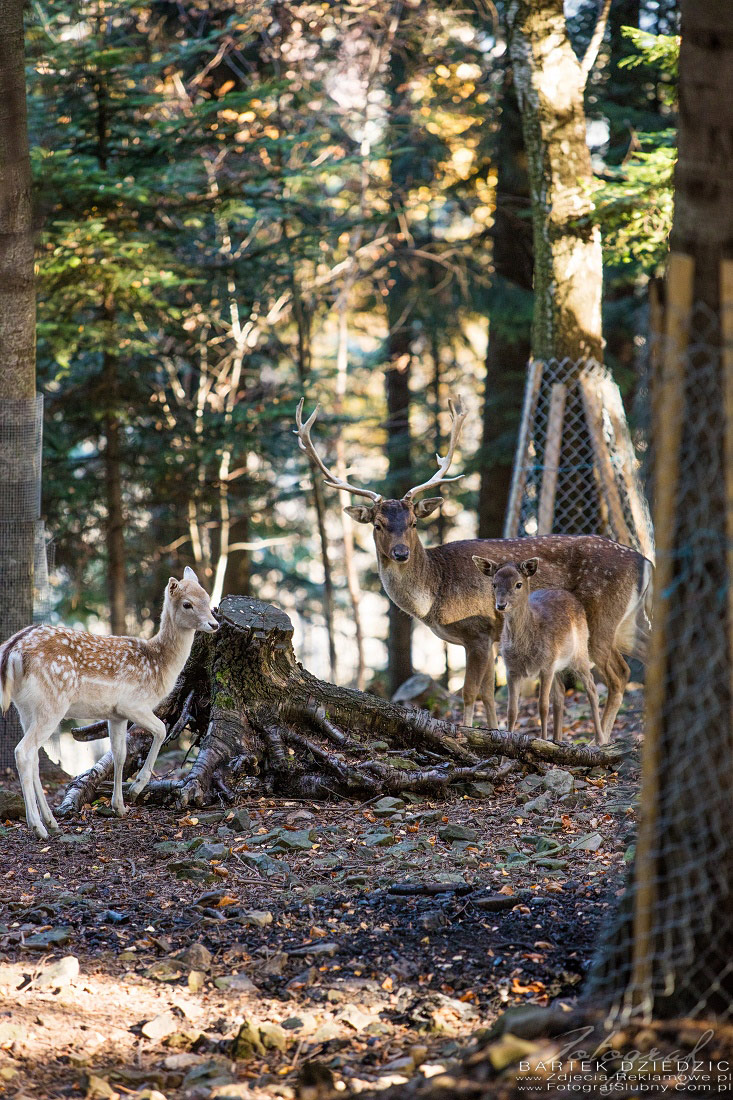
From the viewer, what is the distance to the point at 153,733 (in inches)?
245

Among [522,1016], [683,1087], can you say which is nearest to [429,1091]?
[522,1016]

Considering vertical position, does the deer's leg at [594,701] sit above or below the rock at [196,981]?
above

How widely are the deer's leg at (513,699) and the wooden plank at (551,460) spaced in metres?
2.34

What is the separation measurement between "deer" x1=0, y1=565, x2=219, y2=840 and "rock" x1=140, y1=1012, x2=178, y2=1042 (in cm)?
225

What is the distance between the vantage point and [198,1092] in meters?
3.26

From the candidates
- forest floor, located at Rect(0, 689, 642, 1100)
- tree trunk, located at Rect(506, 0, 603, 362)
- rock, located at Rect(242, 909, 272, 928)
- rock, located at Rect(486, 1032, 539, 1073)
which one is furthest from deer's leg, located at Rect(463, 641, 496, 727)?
rock, located at Rect(486, 1032, 539, 1073)

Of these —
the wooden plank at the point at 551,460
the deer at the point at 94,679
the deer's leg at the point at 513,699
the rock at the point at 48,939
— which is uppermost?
the wooden plank at the point at 551,460

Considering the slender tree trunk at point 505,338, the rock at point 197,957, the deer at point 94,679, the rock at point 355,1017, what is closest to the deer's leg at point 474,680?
the deer at point 94,679

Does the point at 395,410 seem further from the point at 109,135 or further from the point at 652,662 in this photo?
the point at 652,662

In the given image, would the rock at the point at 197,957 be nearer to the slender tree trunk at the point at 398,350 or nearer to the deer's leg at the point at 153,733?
the deer's leg at the point at 153,733

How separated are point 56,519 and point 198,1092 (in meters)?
11.7

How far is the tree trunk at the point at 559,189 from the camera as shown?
10461mm

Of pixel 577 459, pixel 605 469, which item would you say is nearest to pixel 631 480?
pixel 605 469

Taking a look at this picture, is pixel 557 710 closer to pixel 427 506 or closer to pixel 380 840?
pixel 427 506
